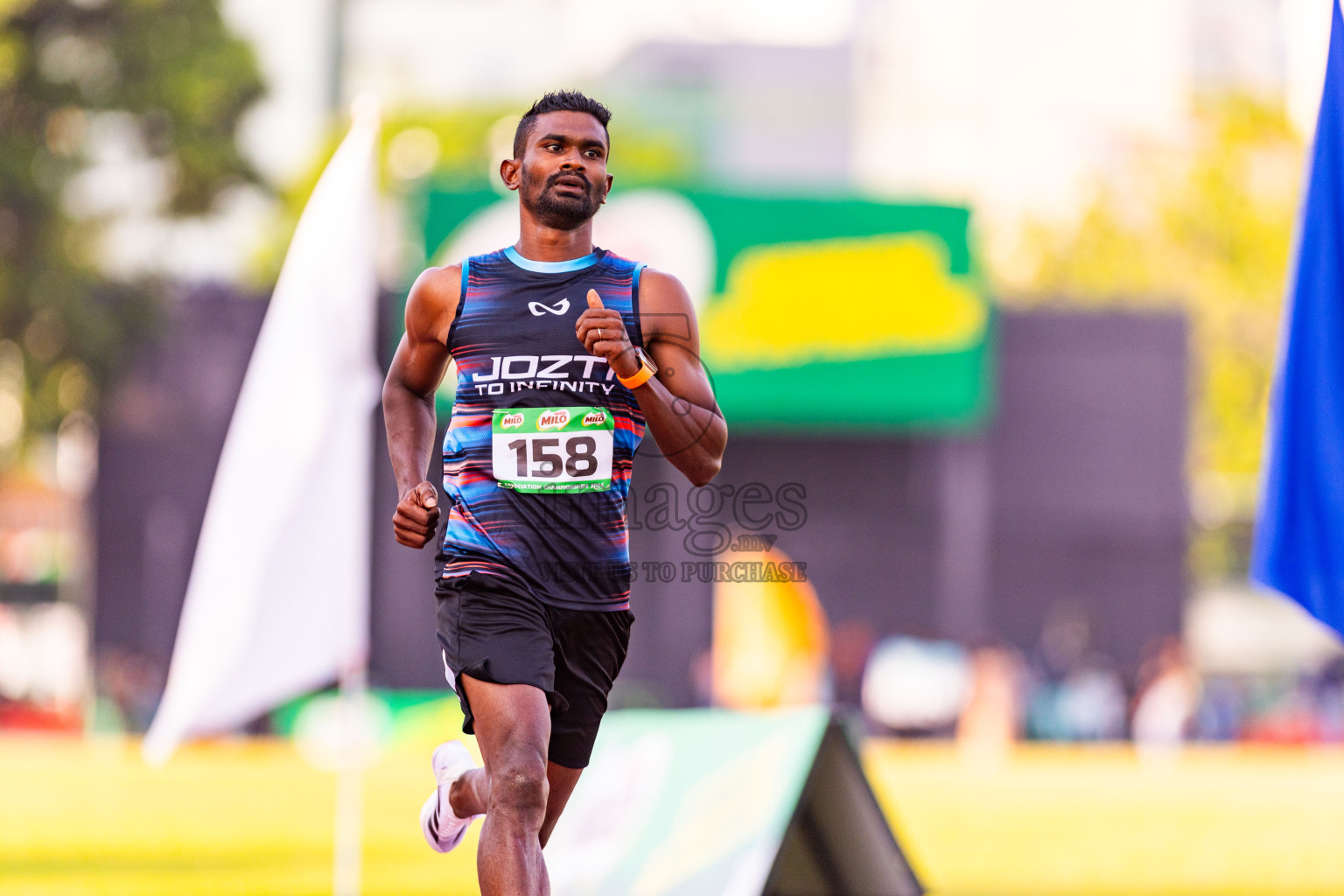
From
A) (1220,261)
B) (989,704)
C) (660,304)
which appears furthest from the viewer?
(1220,261)

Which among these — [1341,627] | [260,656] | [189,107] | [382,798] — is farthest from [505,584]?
[189,107]

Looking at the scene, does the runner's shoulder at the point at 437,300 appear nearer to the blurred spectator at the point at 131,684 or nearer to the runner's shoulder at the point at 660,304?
the runner's shoulder at the point at 660,304

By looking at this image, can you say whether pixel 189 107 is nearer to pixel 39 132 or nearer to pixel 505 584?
pixel 39 132

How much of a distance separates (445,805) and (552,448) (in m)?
1.29

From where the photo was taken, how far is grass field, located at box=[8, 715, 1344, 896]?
9867 millimetres

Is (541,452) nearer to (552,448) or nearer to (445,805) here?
(552,448)

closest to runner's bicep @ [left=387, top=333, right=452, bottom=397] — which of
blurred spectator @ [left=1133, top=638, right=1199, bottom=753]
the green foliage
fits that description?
blurred spectator @ [left=1133, top=638, right=1199, bottom=753]

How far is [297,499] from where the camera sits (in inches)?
330

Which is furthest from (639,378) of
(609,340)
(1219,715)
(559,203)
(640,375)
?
(1219,715)

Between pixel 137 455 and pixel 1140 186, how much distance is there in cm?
3282

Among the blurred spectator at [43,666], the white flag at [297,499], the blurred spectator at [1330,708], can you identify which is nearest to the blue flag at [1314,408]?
the white flag at [297,499]

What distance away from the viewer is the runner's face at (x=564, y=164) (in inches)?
193

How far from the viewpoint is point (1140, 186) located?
165ft

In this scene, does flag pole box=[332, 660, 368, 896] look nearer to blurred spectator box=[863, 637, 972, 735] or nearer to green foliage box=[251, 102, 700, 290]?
blurred spectator box=[863, 637, 972, 735]
